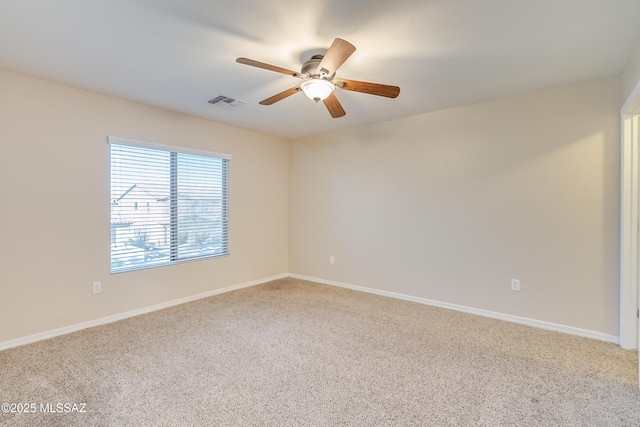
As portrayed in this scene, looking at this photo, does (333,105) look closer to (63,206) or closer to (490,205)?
(490,205)

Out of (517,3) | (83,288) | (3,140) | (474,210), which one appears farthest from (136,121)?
(474,210)

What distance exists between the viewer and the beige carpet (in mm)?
1797

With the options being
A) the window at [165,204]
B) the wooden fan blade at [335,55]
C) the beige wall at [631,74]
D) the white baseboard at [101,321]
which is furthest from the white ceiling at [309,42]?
the white baseboard at [101,321]

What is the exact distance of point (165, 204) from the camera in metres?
3.77

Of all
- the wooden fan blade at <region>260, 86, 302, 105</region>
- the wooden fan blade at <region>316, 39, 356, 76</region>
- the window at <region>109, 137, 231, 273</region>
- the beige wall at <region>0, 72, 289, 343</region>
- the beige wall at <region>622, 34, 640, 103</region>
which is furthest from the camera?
the window at <region>109, 137, 231, 273</region>

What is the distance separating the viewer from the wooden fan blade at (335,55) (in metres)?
1.76

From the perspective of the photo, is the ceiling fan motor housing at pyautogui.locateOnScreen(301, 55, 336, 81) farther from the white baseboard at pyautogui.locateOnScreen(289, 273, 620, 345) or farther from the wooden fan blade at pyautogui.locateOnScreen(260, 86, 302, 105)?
the white baseboard at pyautogui.locateOnScreen(289, 273, 620, 345)

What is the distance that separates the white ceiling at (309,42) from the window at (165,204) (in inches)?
30.8

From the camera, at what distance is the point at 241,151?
456 cm

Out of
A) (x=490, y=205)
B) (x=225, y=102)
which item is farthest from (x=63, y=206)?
(x=490, y=205)

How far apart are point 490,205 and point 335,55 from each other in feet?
8.24

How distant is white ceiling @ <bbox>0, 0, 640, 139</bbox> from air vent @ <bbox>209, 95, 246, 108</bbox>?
0.40 feet

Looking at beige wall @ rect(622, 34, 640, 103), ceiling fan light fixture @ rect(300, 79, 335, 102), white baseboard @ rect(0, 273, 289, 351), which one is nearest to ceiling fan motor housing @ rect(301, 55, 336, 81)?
ceiling fan light fixture @ rect(300, 79, 335, 102)

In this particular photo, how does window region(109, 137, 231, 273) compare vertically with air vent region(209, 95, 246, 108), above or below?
below
